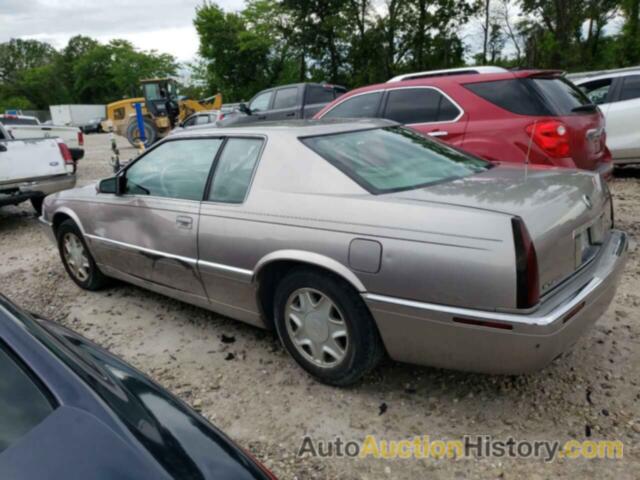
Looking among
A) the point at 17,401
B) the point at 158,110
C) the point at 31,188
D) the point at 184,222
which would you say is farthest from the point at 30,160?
the point at 158,110

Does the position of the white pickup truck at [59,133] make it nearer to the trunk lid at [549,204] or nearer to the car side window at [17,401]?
the trunk lid at [549,204]

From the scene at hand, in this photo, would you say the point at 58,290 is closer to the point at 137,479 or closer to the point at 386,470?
the point at 386,470

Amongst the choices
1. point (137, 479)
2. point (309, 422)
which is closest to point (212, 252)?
point (309, 422)

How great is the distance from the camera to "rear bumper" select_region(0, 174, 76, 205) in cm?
689

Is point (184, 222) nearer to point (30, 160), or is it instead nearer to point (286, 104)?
point (30, 160)

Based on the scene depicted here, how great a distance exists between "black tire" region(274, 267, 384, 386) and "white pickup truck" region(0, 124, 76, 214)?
5.90 m

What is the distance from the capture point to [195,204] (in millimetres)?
3275

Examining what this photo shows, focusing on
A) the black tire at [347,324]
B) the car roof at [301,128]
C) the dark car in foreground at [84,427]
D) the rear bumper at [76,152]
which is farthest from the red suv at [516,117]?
the rear bumper at [76,152]

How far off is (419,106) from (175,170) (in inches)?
115

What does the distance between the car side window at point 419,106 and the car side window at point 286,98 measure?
6759mm

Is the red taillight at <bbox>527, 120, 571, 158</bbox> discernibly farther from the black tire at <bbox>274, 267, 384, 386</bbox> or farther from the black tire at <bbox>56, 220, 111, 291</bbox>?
the black tire at <bbox>56, 220, 111, 291</bbox>

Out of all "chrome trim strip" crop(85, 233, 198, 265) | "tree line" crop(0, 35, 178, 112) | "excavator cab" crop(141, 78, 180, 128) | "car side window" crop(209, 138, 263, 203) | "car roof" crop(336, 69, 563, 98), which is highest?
"tree line" crop(0, 35, 178, 112)

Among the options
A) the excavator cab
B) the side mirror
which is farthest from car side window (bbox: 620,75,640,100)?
the excavator cab

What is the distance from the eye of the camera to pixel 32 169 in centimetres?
718
